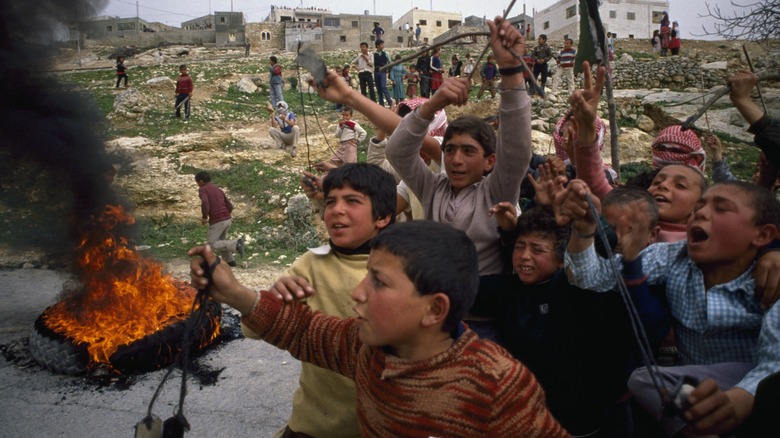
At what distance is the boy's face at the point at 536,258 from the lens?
87.7 inches

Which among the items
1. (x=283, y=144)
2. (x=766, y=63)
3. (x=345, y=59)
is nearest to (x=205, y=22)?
(x=345, y=59)

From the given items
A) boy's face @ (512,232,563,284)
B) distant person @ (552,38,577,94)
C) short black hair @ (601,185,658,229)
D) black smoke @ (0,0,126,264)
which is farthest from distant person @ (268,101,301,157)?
short black hair @ (601,185,658,229)

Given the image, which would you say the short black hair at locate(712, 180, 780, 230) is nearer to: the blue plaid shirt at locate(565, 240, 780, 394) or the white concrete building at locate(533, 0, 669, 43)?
the blue plaid shirt at locate(565, 240, 780, 394)

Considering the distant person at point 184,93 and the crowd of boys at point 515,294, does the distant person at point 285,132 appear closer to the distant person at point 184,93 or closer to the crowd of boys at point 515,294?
the distant person at point 184,93

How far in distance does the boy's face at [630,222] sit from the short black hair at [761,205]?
1.02ft

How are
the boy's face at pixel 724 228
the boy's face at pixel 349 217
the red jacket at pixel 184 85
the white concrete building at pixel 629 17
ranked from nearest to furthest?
the boy's face at pixel 724 228, the boy's face at pixel 349 217, the red jacket at pixel 184 85, the white concrete building at pixel 629 17

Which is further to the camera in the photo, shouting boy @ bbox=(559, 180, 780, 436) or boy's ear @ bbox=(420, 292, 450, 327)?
shouting boy @ bbox=(559, 180, 780, 436)

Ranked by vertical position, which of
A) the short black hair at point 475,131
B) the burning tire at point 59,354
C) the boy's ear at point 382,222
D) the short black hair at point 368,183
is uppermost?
the short black hair at point 475,131

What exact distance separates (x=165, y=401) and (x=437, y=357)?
356cm

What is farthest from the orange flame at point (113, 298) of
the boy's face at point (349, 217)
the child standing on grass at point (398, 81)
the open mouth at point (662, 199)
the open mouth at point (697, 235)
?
the child standing on grass at point (398, 81)

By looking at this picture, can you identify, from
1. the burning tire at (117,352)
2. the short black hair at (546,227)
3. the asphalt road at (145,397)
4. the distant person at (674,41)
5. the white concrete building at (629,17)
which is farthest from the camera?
the white concrete building at (629,17)

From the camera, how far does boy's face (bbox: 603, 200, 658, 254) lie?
1.88 meters

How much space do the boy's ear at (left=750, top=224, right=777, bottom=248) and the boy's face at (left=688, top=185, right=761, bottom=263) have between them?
0.01 meters

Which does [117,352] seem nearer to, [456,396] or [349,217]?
[349,217]
